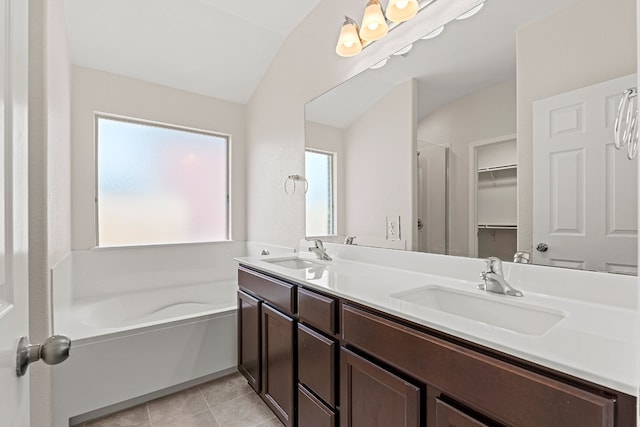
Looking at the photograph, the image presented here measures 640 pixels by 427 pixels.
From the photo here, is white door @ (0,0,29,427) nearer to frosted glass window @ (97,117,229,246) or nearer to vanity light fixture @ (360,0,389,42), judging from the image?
vanity light fixture @ (360,0,389,42)

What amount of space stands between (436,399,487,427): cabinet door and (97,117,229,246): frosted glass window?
2834 mm

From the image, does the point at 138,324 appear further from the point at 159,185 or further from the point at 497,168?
the point at 497,168

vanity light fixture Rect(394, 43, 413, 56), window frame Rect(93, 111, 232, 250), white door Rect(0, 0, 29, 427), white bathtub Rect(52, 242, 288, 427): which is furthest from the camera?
window frame Rect(93, 111, 232, 250)

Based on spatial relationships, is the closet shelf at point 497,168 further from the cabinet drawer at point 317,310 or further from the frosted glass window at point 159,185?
the frosted glass window at point 159,185

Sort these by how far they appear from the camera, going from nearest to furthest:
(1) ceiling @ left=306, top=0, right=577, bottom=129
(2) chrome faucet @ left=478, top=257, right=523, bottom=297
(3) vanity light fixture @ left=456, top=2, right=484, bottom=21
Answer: (2) chrome faucet @ left=478, top=257, right=523, bottom=297
(1) ceiling @ left=306, top=0, right=577, bottom=129
(3) vanity light fixture @ left=456, top=2, right=484, bottom=21

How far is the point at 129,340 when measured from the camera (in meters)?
1.91

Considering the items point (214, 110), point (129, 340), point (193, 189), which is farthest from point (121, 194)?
point (129, 340)

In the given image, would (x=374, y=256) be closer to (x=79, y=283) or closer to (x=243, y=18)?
(x=243, y=18)

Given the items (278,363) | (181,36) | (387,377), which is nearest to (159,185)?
(181,36)

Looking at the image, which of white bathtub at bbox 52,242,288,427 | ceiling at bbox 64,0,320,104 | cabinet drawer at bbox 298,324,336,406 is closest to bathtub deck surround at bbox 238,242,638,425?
cabinet drawer at bbox 298,324,336,406

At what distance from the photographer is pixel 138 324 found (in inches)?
79.7

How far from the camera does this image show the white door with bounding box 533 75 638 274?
3.21 feet

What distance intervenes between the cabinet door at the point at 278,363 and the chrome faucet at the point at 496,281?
2.96 feet

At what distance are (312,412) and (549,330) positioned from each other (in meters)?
1.05
